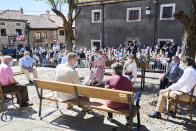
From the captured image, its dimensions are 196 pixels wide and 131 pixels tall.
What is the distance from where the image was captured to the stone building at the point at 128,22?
17219mm

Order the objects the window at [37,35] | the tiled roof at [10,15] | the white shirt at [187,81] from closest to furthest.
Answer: the white shirt at [187,81]
the tiled roof at [10,15]
the window at [37,35]

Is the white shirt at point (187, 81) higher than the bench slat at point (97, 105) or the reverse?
higher

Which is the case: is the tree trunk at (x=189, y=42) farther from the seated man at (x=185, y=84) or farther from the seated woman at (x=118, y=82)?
the seated woman at (x=118, y=82)

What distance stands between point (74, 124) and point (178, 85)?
2690 millimetres

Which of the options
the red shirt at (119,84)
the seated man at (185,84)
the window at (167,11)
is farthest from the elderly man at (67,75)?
the window at (167,11)

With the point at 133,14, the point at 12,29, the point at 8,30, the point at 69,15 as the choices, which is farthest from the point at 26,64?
the point at 12,29

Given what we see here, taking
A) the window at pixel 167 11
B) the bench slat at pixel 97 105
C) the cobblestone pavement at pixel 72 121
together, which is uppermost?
the window at pixel 167 11

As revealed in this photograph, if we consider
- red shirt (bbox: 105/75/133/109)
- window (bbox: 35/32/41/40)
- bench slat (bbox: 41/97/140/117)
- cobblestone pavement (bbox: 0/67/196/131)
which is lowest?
cobblestone pavement (bbox: 0/67/196/131)

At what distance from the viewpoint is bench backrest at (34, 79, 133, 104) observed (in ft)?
11.4

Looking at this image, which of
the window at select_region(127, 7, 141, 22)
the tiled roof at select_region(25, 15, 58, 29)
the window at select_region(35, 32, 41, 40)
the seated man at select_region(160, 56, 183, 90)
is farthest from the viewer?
the window at select_region(35, 32, 41, 40)

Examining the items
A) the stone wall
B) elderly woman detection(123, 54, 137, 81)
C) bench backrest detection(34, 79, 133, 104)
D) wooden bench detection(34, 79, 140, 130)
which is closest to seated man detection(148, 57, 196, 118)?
wooden bench detection(34, 79, 140, 130)

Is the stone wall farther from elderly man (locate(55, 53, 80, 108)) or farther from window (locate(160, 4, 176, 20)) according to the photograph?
elderly man (locate(55, 53, 80, 108))

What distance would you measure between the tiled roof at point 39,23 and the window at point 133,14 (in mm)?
22425

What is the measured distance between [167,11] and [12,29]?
26654mm
